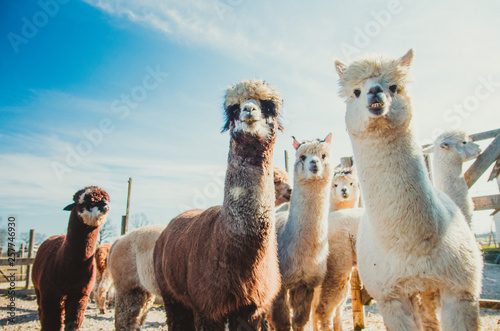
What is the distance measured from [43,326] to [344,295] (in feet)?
15.5

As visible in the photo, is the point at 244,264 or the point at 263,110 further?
the point at 263,110

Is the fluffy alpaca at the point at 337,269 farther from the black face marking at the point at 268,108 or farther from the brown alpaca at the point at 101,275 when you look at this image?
the brown alpaca at the point at 101,275

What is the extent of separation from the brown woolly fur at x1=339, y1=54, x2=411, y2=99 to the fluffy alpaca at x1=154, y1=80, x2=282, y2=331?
0.74m

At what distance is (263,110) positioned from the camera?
3090 millimetres

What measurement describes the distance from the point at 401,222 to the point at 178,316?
2.78 metres

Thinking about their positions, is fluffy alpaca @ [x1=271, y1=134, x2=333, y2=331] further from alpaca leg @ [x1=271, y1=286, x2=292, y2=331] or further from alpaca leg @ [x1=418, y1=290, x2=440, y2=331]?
alpaca leg @ [x1=418, y1=290, x2=440, y2=331]

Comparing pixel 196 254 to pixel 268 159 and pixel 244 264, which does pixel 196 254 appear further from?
pixel 268 159

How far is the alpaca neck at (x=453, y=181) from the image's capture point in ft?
15.8

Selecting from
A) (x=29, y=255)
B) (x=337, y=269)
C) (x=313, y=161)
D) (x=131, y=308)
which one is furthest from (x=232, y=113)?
(x=29, y=255)

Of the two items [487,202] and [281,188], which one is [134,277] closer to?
[281,188]

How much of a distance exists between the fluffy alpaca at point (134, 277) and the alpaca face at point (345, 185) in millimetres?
3702

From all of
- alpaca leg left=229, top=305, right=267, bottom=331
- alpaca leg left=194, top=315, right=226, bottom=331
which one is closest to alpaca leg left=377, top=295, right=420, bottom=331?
alpaca leg left=229, top=305, right=267, bottom=331

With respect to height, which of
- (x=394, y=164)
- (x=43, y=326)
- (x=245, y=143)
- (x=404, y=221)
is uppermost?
(x=245, y=143)

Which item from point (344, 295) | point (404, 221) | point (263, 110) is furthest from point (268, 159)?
point (344, 295)
